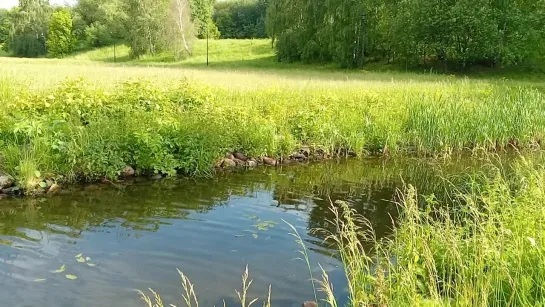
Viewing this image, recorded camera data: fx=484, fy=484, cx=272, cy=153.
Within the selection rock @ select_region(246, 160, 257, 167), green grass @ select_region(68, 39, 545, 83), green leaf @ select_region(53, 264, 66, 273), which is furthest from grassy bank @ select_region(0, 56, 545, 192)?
green grass @ select_region(68, 39, 545, 83)

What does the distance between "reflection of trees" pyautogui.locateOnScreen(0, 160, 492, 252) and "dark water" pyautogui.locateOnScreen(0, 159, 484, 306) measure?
2 centimetres

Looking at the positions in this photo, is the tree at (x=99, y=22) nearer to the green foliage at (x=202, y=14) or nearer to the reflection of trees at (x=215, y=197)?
the green foliage at (x=202, y=14)

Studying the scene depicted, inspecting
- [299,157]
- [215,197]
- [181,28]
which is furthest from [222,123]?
[181,28]

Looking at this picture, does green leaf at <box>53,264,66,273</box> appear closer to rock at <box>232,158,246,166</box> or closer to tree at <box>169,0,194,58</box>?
rock at <box>232,158,246,166</box>

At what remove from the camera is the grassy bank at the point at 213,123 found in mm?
10656

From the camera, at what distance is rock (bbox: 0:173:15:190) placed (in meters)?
9.79

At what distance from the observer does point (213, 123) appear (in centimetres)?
1275

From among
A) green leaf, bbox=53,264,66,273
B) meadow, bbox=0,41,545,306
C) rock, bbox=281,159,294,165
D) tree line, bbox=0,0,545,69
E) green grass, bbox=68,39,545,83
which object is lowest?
green leaf, bbox=53,264,66,273

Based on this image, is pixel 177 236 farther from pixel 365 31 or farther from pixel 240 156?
pixel 365 31

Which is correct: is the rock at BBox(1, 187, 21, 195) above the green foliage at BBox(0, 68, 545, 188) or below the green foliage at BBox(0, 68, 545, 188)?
below

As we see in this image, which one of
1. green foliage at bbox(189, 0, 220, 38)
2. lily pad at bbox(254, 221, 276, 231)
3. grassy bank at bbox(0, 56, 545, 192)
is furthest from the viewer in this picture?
green foliage at bbox(189, 0, 220, 38)

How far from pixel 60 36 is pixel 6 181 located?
2962 inches

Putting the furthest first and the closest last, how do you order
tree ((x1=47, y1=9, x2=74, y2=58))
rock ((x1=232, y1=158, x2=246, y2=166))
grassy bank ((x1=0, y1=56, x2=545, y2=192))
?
1. tree ((x1=47, y1=9, x2=74, y2=58))
2. rock ((x1=232, y1=158, x2=246, y2=166))
3. grassy bank ((x1=0, y1=56, x2=545, y2=192))

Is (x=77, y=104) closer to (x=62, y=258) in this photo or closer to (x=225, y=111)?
(x=225, y=111)
